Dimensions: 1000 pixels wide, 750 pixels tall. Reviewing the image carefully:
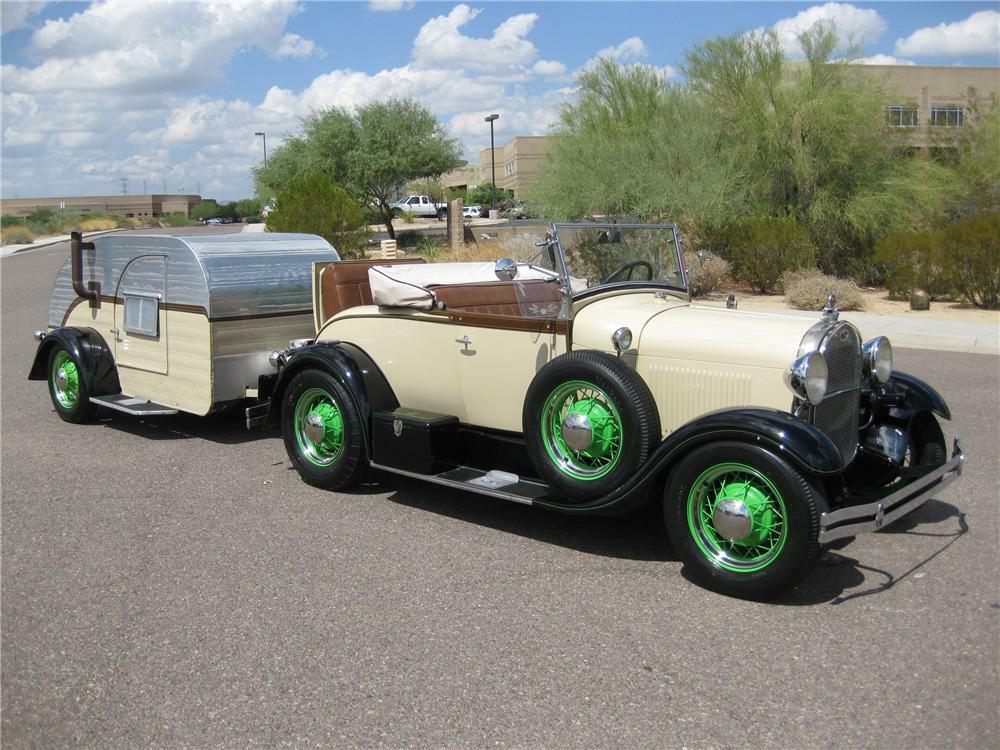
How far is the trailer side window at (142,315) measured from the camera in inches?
291

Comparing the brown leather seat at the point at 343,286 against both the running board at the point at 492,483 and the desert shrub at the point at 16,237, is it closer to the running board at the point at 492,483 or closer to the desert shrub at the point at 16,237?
the running board at the point at 492,483

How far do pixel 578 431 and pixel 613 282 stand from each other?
1.13 metres

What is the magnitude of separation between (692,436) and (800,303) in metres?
12.9

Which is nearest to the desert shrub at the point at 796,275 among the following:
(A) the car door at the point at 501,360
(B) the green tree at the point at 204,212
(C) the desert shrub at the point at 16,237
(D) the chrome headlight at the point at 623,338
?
(A) the car door at the point at 501,360

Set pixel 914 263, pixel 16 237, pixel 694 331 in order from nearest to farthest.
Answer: pixel 694 331 < pixel 914 263 < pixel 16 237

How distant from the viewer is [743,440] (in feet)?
13.6

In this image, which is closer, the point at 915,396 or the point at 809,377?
the point at 809,377

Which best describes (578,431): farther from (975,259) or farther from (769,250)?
(769,250)

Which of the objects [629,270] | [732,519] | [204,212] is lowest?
[732,519]

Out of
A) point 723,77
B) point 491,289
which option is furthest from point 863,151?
point 491,289

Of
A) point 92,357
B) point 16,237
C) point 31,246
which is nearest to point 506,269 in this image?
point 92,357

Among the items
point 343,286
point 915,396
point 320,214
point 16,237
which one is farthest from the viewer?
point 16,237

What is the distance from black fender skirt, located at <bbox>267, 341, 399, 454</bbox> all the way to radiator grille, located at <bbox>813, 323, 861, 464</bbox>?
8.92 ft

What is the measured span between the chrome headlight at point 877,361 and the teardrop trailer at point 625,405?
11 millimetres
